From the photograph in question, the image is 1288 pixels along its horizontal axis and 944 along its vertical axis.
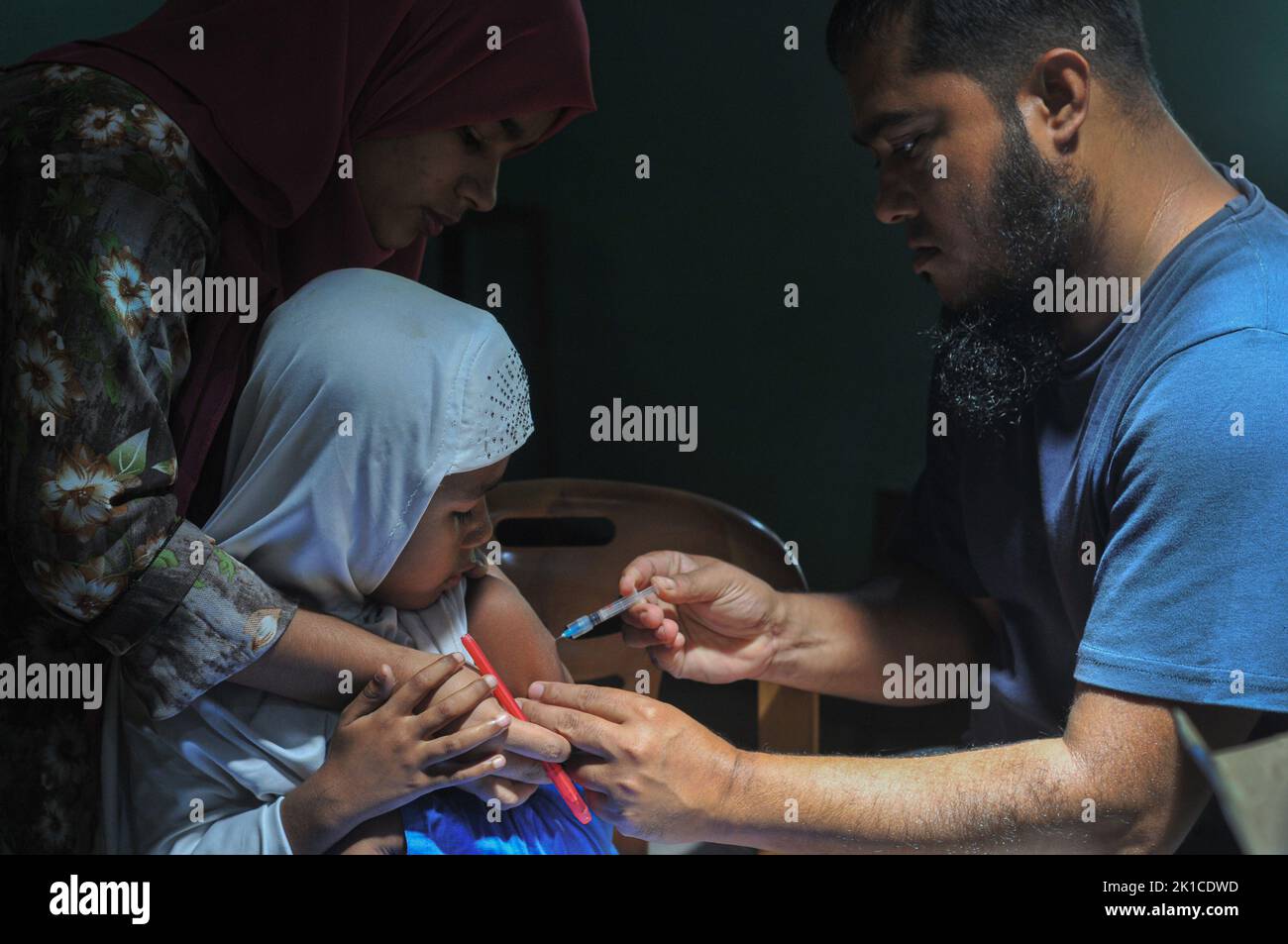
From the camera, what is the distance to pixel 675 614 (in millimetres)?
1303

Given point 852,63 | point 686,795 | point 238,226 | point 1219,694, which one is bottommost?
point 686,795

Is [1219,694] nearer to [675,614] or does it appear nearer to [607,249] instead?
[675,614]

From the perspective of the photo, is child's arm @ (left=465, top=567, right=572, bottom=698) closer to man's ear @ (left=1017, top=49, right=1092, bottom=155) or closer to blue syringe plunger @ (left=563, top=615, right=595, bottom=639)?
blue syringe plunger @ (left=563, top=615, right=595, bottom=639)

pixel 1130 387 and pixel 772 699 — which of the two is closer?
pixel 1130 387

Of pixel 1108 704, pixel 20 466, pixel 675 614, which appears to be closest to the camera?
pixel 20 466

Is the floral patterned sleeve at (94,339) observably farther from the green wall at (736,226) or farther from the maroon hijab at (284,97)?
the green wall at (736,226)

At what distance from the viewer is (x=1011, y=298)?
1.18 meters

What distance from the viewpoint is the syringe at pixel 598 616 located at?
4.03ft

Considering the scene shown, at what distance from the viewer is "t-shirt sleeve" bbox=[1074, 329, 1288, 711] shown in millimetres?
1058

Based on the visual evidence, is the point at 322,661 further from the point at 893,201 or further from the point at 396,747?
the point at 893,201

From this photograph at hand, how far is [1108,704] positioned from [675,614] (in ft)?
1.47

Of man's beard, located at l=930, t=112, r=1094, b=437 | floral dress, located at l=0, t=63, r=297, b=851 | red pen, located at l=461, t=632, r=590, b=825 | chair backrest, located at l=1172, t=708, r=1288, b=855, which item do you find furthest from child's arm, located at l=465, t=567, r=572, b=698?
chair backrest, located at l=1172, t=708, r=1288, b=855

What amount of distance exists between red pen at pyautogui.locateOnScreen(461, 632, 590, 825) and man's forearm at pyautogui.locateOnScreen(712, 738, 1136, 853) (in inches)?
5.5

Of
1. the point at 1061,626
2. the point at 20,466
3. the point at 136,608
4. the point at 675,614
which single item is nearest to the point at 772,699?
the point at 675,614
